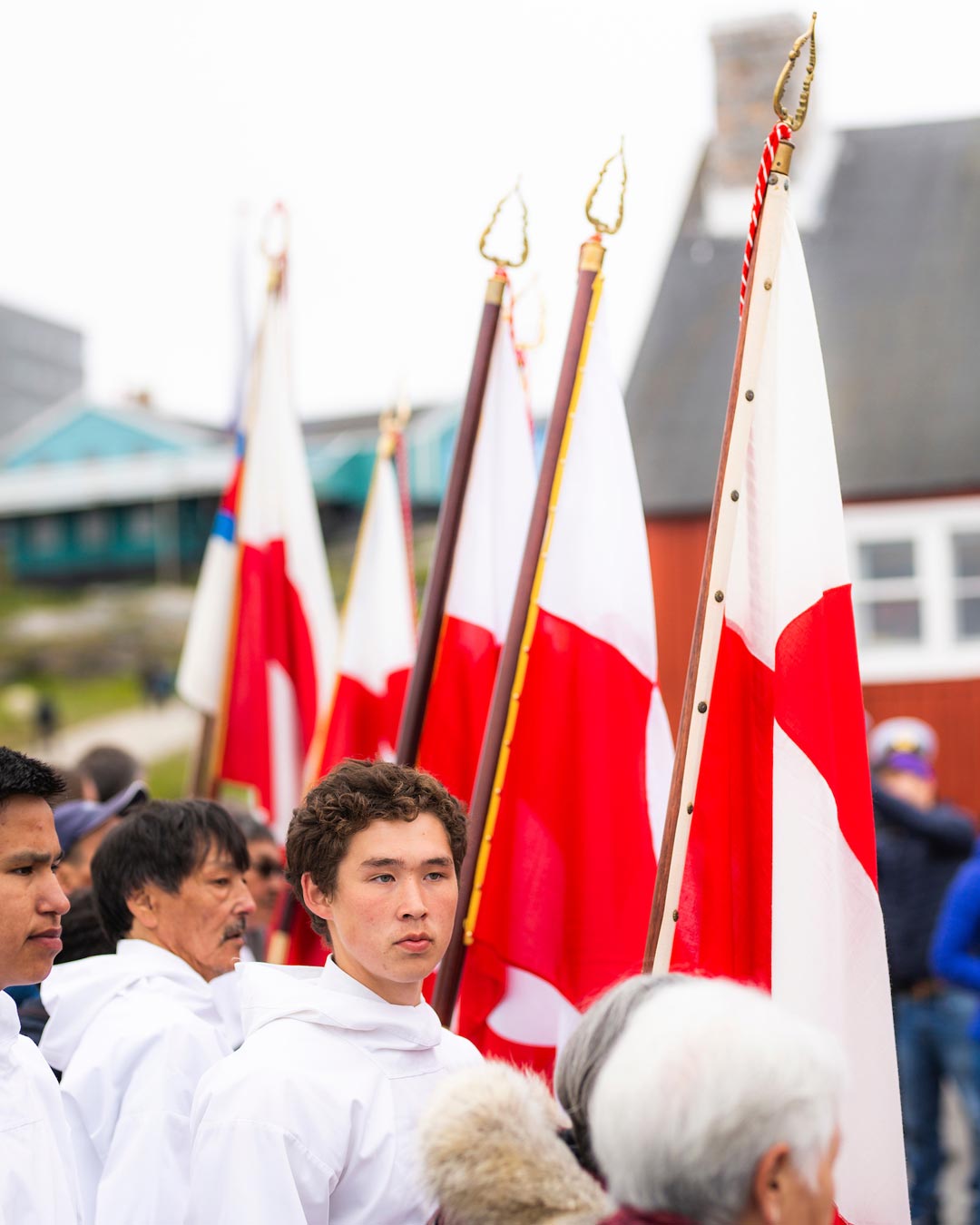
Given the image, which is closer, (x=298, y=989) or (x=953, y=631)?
(x=298, y=989)

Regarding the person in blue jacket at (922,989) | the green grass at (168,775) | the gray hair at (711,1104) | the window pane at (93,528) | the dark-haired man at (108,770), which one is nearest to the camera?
the gray hair at (711,1104)

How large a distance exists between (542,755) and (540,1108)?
173cm

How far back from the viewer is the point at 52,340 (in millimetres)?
34406

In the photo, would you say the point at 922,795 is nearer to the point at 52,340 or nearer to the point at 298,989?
the point at 298,989

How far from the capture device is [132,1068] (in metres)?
2.86

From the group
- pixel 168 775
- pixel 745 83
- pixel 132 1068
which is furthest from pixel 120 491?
pixel 132 1068

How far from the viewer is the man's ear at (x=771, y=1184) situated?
5.24 feet

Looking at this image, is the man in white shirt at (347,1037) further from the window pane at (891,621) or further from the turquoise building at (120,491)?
the turquoise building at (120,491)

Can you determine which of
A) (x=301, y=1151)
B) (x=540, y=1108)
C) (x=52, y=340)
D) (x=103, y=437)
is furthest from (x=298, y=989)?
(x=52, y=340)

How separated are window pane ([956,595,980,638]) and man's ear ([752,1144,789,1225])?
12642 millimetres

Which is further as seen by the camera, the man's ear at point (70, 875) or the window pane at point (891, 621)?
the window pane at point (891, 621)

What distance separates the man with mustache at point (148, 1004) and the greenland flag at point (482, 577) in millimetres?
986

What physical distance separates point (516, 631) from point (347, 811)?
1342 millimetres

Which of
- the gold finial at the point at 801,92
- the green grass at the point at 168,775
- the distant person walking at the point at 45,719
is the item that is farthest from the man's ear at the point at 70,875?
the distant person walking at the point at 45,719
